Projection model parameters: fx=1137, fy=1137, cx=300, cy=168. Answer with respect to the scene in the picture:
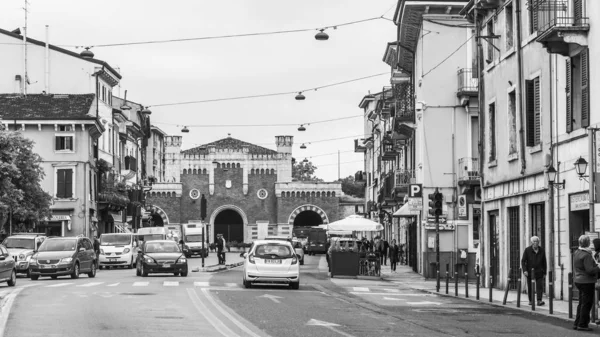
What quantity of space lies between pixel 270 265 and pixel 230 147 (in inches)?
3165

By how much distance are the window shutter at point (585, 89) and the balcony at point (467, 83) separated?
1804cm

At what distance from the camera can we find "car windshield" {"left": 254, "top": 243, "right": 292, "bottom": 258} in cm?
3203

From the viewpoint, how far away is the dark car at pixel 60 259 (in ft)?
127

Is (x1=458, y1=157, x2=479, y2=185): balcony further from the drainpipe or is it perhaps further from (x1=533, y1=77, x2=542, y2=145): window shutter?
(x1=533, y1=77, x2=542, y2=145): window shutter

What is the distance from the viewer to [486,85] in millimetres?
35844

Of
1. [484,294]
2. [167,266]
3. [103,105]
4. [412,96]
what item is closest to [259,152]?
[103,105]

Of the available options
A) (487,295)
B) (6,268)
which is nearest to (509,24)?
(487,295)

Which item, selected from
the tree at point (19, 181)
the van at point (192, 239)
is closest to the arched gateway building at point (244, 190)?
the van at point (192, 239)

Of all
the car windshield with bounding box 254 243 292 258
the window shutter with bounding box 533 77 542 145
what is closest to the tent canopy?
the car windshield with bounding box 254 243 292 258

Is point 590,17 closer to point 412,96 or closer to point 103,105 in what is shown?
point 412,96

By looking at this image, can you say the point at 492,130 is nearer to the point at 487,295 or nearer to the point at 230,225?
the point at 487,295

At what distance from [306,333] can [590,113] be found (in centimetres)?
1134

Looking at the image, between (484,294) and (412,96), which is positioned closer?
(484,294)

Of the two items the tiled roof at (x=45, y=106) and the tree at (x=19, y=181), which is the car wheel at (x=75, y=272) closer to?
the tree at (x=19, y=181)
